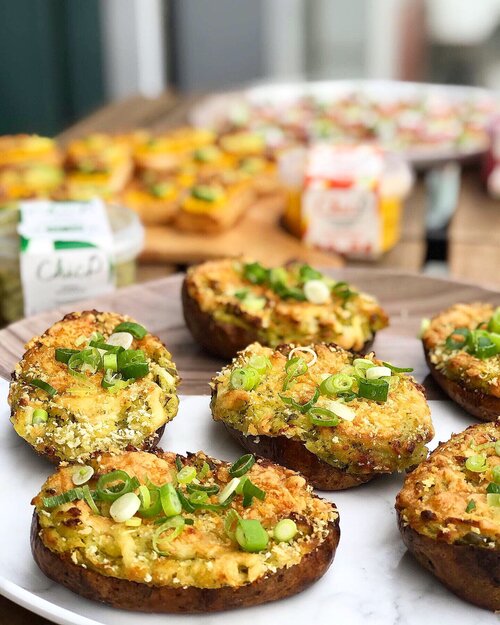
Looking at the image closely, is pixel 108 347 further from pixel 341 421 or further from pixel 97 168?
pixel 97 168

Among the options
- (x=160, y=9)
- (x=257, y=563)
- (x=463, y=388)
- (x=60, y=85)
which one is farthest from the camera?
(x=160, y=9)

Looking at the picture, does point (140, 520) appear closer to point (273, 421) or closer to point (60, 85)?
point (273, 421)

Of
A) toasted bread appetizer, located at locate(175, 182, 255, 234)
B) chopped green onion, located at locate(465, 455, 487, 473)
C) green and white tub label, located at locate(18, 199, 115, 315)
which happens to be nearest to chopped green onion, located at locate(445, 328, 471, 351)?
chopped green onion, located at locate(465, 455, 487, 473)

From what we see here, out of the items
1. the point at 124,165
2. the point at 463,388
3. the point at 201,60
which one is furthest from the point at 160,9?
the point at 463,388

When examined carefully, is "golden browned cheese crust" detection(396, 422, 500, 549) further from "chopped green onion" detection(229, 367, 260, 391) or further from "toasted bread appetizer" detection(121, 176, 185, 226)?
"toasted bread appetizer" detection(121, 176, 185, 226)

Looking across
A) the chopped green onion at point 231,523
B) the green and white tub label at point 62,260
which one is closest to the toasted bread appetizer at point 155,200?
the green and white tub label at point 62,260

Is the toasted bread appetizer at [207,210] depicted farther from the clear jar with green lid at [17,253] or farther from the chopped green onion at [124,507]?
the chopped green onion at [124,507]

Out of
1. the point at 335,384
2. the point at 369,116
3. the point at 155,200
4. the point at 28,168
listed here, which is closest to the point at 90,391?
the point at 335,384
